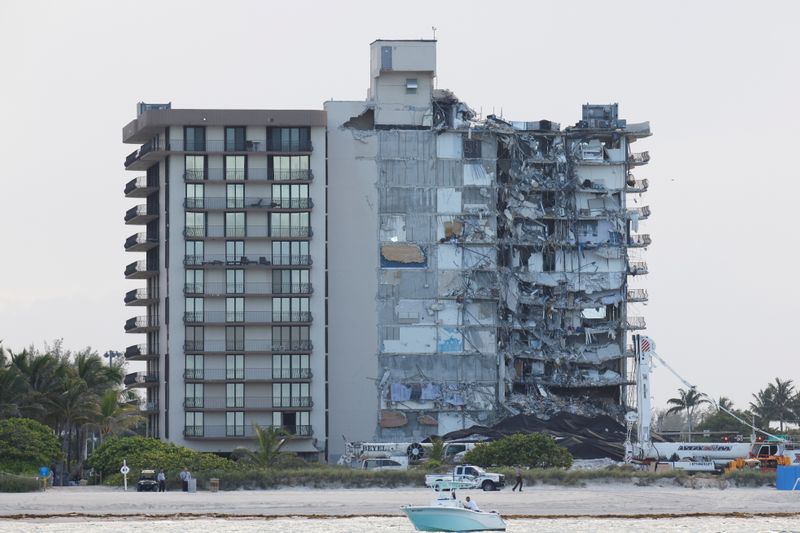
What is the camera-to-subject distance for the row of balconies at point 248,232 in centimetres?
14362

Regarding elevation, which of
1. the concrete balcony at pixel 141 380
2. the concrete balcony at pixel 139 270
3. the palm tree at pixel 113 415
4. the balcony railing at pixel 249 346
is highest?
the concrete balcony at pixel 139 270

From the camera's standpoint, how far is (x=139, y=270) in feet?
492

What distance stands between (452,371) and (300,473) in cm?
3381

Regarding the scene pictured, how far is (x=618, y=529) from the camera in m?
84.1

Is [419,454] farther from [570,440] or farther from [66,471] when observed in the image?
[66,471]

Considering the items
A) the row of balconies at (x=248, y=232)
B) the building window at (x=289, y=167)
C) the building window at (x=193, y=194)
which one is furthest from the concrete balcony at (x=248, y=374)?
the building window at (x=289, y=167)

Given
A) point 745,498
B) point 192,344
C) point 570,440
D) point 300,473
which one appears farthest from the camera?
point 192,344

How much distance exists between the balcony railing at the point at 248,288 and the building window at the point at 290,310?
2.33ft

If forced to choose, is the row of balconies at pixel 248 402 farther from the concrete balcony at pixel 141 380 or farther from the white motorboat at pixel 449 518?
the white motorboat at pixel 449 518

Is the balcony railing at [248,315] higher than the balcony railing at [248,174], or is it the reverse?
the balcony railing at [248,174]

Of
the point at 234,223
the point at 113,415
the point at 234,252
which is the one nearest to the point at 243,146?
the point at 234,223

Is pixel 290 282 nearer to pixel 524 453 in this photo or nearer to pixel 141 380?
pixel 141 380

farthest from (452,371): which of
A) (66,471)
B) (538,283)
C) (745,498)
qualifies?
(745,498)

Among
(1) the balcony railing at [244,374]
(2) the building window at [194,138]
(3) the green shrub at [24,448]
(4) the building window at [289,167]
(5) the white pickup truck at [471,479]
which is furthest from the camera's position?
(2) the building window at [194,138]
